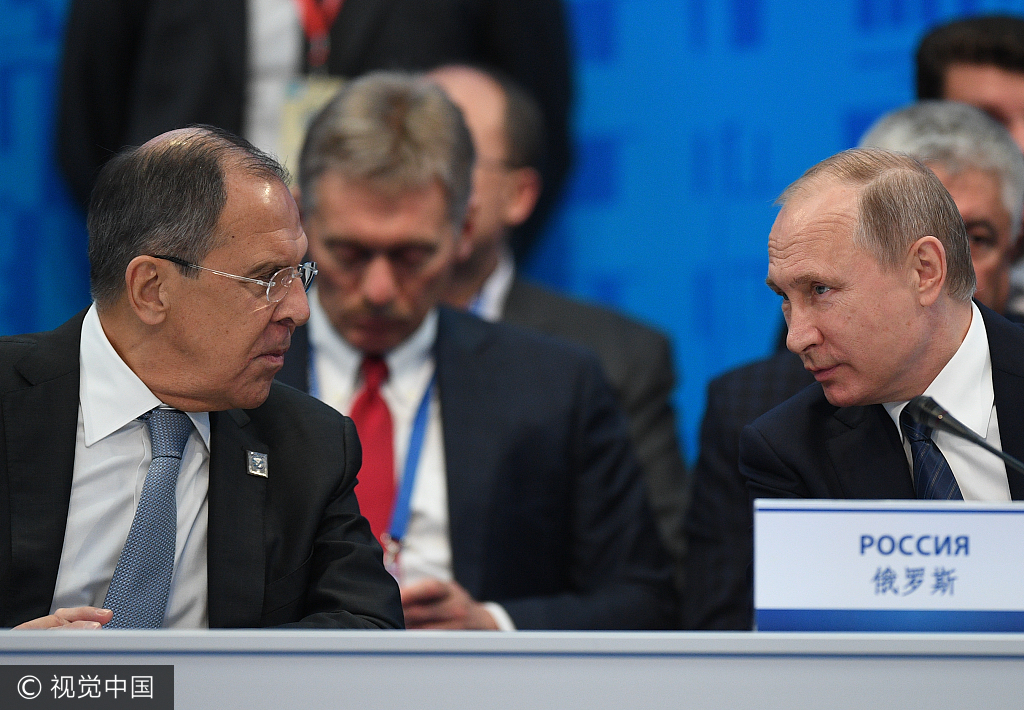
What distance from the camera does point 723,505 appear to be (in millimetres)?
2402

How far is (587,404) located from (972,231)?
802 mm

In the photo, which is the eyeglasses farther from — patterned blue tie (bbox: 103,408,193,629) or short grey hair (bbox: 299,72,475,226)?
short grey hair (bbox: 299,72,475,226)

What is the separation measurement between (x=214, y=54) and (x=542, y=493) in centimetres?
162

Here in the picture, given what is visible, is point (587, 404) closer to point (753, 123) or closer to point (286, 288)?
point (286, 288)

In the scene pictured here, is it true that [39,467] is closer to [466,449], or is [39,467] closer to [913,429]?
[466,449]

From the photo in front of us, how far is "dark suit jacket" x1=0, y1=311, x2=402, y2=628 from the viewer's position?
5.47 feet

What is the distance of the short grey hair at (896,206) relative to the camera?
5.43 ft

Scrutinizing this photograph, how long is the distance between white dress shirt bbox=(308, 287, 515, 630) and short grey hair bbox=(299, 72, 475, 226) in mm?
260

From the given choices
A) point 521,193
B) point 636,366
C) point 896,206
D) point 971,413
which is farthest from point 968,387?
point 521,193

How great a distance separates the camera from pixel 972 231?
2270 mm

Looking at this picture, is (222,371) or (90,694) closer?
(90,694)

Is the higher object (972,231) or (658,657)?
(972,231)

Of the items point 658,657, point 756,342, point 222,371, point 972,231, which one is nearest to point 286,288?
point 222,371

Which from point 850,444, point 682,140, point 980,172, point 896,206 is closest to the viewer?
point 896,206
